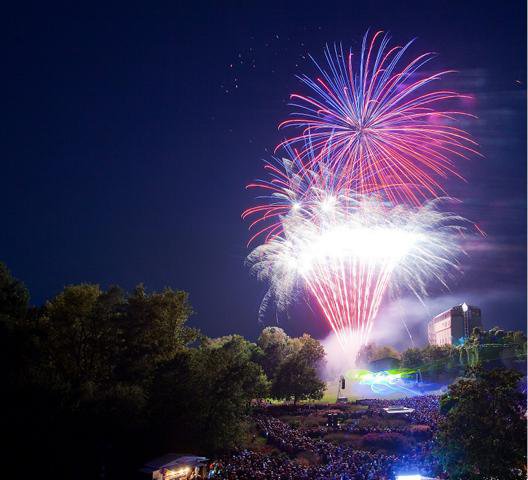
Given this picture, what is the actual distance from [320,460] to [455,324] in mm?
68227

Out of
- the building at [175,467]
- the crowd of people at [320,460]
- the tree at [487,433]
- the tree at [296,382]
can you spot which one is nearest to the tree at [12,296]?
the building at [175,467]

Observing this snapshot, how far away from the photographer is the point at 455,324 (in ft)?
291

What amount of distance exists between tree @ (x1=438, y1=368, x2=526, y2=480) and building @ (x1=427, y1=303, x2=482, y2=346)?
185 ft

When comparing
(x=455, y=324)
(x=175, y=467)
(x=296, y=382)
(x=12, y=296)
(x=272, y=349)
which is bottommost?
(x=296, y=382)

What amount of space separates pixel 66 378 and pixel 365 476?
16.4 m

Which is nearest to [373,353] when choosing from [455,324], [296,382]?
[455,324]

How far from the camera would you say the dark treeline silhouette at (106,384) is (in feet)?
74.0

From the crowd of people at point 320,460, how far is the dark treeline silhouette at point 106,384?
279 cm

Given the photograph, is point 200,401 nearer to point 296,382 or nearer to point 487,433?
point 487,433

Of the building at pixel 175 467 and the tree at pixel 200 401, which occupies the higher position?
the tree at pixel 200 401

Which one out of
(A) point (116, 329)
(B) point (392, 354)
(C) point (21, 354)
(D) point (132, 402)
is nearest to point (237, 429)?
(D) point (132, 402)

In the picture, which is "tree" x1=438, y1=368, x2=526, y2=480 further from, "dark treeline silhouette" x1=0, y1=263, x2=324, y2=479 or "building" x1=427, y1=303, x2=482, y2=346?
"building" x1=427, y1=303, x2=482, y2=346

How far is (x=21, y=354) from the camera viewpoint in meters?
25.0

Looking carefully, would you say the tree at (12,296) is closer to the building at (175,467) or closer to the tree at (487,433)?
the building at (175,467)
